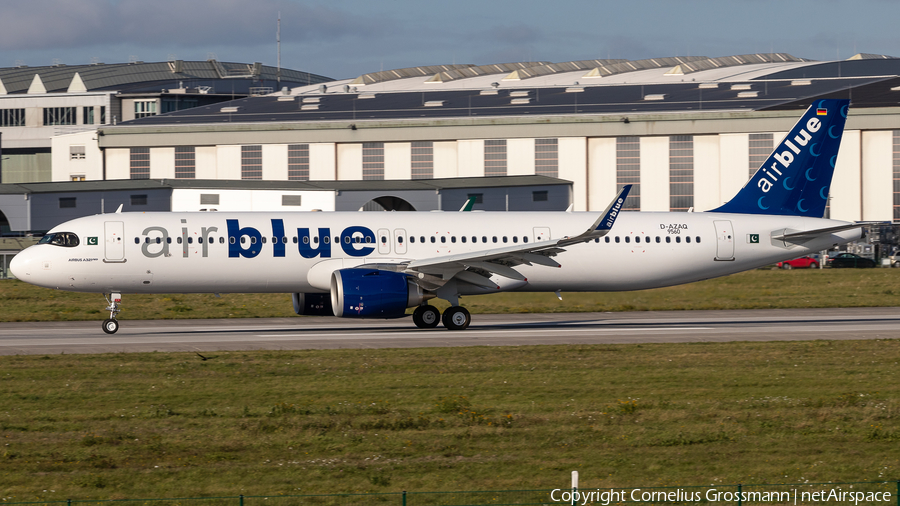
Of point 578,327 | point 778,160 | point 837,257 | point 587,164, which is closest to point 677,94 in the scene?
point 587,164

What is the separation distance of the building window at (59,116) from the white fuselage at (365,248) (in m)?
87.0

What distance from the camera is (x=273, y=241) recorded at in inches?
1241

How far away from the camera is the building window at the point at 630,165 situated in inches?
2995

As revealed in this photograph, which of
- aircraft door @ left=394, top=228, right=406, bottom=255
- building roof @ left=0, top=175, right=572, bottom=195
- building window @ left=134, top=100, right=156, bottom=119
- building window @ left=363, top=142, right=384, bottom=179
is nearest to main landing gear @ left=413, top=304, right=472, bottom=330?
aircraft door @ left=394, top=228, right=406, bottom=255

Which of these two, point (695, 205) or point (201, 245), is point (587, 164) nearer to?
point (695, 205)

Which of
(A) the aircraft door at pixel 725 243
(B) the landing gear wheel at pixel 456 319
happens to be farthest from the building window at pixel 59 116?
(A) the aircraft door at pixel 725 243

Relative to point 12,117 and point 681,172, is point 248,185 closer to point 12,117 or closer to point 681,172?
point 681,172

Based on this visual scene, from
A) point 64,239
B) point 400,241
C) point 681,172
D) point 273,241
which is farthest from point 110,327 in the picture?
point 681,172

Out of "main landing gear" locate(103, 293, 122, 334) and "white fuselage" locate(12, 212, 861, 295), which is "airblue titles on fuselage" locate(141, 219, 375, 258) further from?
"main landing gear" locate(103, 293, 122, 334)

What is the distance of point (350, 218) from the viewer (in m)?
32.9

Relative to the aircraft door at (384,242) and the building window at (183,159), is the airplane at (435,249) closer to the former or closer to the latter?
the aircraft door at (384,242)

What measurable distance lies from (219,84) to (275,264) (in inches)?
4339

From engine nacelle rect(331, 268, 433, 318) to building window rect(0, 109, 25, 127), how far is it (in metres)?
96.2

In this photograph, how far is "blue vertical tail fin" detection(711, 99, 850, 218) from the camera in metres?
36.0
